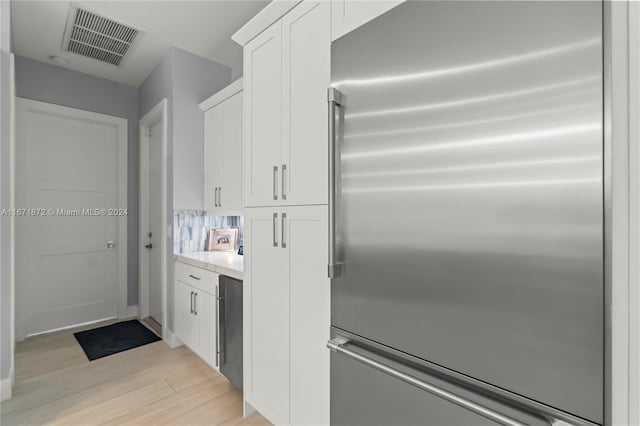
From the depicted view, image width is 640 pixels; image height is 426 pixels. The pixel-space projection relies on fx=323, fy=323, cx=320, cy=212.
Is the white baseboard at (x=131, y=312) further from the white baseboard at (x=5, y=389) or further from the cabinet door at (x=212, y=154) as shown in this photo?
the cabinet door at (x=212, y=154)

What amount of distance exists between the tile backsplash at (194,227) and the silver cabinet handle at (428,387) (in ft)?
7.30

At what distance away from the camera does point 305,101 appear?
1.47 meters

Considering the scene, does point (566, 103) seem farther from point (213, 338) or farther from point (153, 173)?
point (153, 173)

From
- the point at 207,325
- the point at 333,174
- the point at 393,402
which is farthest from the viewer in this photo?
the point at 207,325

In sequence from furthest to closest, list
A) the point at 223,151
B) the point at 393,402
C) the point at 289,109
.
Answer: the point at 223,151, the point at 289,109, the point at 393,402

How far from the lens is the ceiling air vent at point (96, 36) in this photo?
2500mm

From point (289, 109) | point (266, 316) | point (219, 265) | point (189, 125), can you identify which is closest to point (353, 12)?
point (289, 109)

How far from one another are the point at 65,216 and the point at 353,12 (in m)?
3.58

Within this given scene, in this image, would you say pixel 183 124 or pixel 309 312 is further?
pixel 183 124

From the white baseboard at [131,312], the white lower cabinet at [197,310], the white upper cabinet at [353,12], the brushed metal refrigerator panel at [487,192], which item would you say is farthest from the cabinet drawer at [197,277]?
the white upper cabinet at [353,12]

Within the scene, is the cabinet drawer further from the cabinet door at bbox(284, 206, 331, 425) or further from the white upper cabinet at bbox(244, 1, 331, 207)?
the cabinet door at bbox(284, 206, 331, 425)

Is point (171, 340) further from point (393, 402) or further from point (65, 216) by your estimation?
point (393, 402)

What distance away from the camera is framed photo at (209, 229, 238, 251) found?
3.09 meters

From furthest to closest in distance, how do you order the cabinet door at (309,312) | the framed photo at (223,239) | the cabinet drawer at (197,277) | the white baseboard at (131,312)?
the white baseboard at (131,312) → the framed photo at (223,239) → the cabinet drawer at (197,277) → the cabinet door at (309,312)
